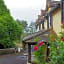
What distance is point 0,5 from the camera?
118 ft

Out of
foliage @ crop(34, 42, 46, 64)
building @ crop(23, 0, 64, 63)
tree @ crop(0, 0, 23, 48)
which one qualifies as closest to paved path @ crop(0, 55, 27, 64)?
building @ crop(23, 0, 64, 63)

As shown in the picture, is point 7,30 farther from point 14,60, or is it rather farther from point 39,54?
point 39,54

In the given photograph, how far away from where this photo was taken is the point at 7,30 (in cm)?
3366

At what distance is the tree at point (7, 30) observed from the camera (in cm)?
3226

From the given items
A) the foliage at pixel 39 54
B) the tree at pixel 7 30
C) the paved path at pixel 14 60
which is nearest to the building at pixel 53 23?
the foliage at pixel 39 54

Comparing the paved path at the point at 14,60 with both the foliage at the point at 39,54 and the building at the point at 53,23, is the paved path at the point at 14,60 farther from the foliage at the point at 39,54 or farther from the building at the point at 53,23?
the foliage at the point at 39,54

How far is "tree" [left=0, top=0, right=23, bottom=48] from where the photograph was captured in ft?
106

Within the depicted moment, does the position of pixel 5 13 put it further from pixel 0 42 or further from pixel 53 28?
pixel 53 28

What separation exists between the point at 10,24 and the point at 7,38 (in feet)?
9.63

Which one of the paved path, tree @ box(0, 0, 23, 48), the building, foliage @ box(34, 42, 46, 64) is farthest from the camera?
tree @ box(0, 0, 23, 48)

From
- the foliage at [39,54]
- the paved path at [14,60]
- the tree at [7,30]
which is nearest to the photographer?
the foliage at [39,54]

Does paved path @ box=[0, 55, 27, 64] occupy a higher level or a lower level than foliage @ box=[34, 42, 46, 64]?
lower

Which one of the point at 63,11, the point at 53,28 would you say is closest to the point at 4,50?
the point at 53,28

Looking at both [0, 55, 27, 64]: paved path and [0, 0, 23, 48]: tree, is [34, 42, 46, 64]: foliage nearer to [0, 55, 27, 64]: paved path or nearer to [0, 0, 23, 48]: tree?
[0, 55, 27, 64]: paved path
